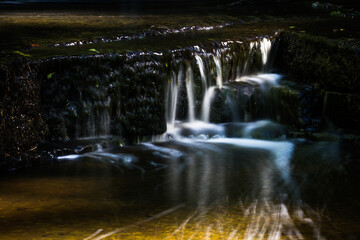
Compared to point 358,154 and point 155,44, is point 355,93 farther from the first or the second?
point 155,44

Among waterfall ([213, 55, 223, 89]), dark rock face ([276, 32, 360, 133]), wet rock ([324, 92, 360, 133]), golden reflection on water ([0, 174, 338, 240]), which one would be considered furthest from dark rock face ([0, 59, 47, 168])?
wet rock ([324, 92, 360, 133])

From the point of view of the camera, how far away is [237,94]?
24.7 feet

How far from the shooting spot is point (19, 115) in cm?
571

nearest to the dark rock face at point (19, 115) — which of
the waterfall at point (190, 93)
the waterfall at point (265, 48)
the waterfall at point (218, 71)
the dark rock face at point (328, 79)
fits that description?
the waterfall at point (190, 93)

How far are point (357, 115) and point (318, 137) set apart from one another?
0.63 metres

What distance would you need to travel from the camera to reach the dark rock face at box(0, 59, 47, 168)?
18.3ft

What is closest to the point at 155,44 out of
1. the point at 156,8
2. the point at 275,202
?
the point at 275,202

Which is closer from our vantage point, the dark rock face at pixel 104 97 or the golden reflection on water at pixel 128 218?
the golden reflection on water at pixel 128 218

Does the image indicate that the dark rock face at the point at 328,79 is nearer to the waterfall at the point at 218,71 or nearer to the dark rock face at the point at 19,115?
the waterfall at the point at 218,71

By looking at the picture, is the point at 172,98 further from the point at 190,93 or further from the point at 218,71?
the point at 218,71

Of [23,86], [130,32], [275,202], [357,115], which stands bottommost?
[275,202]

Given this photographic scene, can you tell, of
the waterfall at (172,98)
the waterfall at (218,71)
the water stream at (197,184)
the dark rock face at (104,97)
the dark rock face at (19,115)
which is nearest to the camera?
the water stream at (197,184)

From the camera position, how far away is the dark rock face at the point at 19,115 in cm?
557

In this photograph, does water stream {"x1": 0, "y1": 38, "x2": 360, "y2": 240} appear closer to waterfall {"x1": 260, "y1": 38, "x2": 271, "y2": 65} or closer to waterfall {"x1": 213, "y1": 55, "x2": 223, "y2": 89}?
waterfall {"x1": 213, "y1": 55, "x2": 223, "y2": 89}
